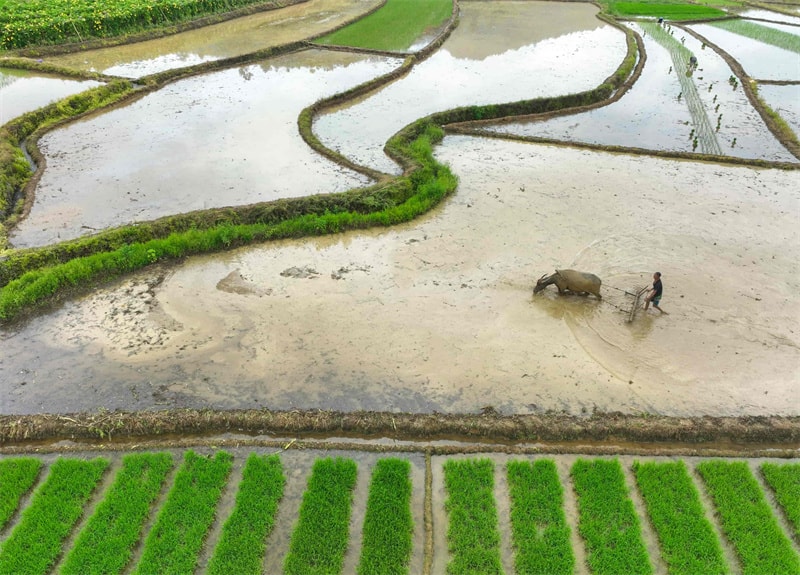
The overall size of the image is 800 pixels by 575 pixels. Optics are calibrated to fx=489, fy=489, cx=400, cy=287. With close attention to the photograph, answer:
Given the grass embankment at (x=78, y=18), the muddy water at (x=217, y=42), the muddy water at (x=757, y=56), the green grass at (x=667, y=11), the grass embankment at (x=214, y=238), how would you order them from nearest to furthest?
the grass embankment at (x=214, y=238) → the muddy water at (x=217, y=42) → the muddy water at (x=757, y=56) → the grass embankment at (x=78, y=18) → the green grass at (x=667, y=11)

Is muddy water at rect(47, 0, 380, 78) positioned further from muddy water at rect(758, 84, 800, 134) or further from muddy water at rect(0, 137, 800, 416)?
muddy water at rect(758, 84, 800, 134)

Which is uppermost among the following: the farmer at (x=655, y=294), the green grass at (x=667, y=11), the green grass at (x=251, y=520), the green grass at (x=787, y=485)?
the green grass at (x=667, y=11)

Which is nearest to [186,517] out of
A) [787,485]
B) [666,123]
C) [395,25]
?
[787,485]

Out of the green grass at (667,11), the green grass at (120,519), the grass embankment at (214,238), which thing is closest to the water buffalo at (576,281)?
the grass embankment at (214,238)

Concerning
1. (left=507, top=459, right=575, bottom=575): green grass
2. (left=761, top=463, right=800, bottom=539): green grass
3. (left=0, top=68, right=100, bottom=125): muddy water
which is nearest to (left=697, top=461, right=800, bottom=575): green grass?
(left=761, top=463, right=800, bottom=539): green grass

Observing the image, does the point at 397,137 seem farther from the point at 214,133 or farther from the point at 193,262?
the point at 193,262

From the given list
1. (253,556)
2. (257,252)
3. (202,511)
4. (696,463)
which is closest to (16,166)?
(257,252)

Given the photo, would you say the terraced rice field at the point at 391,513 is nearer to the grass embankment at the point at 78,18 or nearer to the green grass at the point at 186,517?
the green grass at the point at 186,517

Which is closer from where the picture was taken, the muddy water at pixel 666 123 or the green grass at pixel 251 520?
the green grass at pixel 251 520
